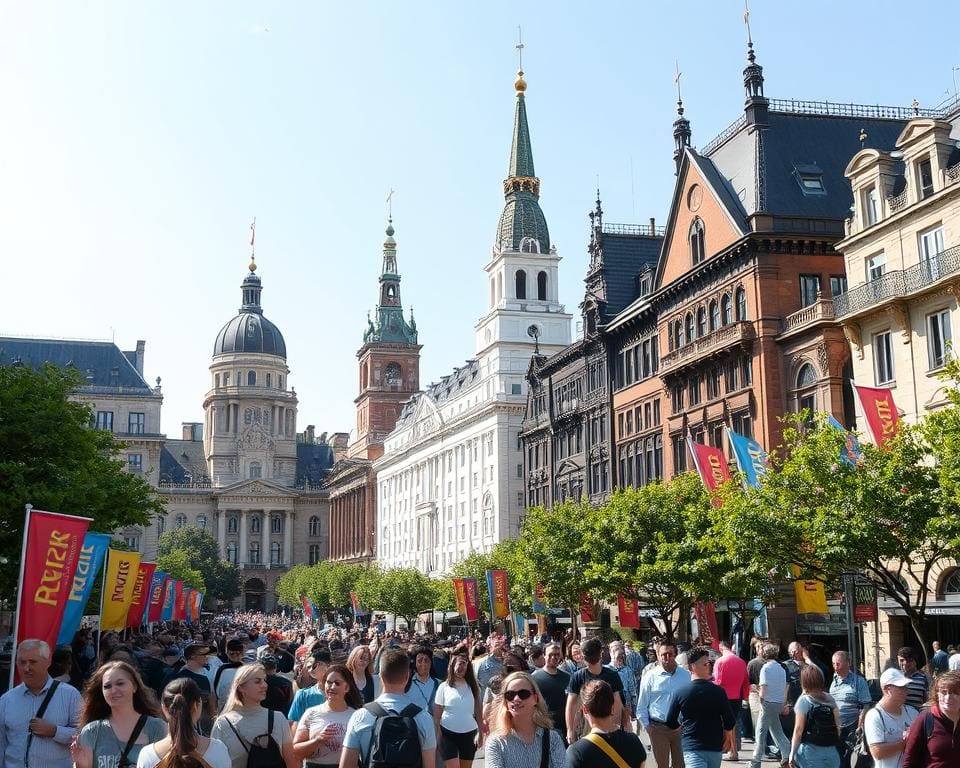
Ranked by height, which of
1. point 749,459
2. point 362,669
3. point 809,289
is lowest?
point 362,669

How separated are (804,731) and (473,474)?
86.9 m

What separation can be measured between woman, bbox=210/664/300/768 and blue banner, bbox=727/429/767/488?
2756 centimetres

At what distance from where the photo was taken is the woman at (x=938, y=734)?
31.3 feet

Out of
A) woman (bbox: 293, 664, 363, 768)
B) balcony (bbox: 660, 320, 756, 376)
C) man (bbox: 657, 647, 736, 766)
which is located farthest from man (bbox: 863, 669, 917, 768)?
balcony (bbox: 660, 320, 756, 376)

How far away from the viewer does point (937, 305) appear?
3803cm

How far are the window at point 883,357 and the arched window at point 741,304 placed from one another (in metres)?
8.72

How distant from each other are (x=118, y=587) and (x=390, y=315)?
139203mm

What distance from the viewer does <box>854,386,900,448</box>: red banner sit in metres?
34.4

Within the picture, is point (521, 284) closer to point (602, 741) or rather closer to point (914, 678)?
point (914, 678)

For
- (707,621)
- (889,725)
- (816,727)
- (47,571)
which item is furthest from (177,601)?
(889,725)

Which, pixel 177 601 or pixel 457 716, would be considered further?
pixel 177 601

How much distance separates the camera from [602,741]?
8500 mm

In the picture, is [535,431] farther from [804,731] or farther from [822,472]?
[804,731]

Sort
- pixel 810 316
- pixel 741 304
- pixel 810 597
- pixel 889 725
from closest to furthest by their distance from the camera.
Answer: pixel 889 725 < pixel 810 597 < pixel 810 316 < pixel 741 304
